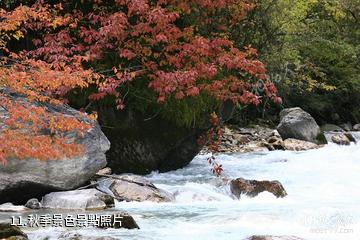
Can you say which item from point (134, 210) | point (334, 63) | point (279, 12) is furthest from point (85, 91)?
point (334, 63)

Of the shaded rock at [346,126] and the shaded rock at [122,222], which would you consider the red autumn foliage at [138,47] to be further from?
the shaded rock at [346,126]

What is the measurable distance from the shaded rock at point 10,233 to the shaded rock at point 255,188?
16.8 ft

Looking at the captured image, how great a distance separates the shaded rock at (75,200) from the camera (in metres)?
8.76

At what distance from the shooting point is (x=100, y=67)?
11.8 metres

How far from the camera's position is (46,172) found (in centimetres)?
931

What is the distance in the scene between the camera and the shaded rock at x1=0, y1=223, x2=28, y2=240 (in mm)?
6250

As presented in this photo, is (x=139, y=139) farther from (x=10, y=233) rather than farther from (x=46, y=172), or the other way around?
(x=10, y=233)

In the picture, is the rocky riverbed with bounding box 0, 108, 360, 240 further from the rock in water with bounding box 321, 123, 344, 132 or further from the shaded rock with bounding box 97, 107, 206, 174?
the rock in water with bounding box 321, 123, 344, 132

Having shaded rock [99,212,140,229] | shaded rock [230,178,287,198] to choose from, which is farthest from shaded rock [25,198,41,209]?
shaded rock [230,178,287,198]

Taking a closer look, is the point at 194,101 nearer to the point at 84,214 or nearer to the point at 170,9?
the point at 170,9

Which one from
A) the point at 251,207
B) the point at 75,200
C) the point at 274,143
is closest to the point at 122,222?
the point at 75,200

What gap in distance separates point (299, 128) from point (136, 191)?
11529 millimetres

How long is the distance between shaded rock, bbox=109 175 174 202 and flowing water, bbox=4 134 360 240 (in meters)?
0.22

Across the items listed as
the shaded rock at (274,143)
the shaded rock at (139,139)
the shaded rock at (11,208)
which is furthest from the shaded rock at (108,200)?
the shaded rock at (274,143)
